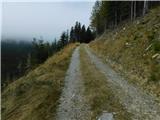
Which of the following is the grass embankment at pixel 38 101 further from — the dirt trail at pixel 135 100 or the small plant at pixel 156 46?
the small plant at pixel 156 46

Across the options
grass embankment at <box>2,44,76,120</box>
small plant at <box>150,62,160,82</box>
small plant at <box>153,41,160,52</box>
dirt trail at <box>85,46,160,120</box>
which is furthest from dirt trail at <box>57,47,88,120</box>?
small plant at <box>153,41,160,52</box>

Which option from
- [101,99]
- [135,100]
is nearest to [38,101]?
[101,99]

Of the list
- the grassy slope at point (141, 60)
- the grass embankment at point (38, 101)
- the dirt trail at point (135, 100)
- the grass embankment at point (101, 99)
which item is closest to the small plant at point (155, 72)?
the grassy slope at point (141, 60)

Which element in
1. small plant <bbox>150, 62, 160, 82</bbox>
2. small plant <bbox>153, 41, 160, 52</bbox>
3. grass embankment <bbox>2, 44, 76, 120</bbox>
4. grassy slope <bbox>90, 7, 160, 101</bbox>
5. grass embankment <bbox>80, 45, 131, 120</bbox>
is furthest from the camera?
small plant <bbox>153, 41, 160, 52</bbox>

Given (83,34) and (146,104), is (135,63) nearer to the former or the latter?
(146,104)

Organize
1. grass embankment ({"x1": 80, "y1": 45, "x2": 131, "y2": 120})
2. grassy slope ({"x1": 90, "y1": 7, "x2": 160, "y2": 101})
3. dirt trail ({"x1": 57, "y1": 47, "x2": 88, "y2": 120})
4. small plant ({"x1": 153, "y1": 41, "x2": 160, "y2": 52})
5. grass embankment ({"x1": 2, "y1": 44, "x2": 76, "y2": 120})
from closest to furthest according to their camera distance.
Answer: grass embankment ({"x1": 80, "y1": 45, "x2": 131, "y2": 120}) < dirt trail ({"x1": 57, "y1": 47, "x2": 88, "y2": 120}) < grass embankment ({"x1": 2, "y1": 44, "x2": 76, "y2": 120}) < grassy slope ({"x1": 90, "y1": 7, "x2": 160, "y2": 101}) < small plant ({"x1": 153, "y1": 41, "x2": 160, "y2": 52})

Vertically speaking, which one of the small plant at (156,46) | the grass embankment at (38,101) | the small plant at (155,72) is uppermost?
the small plant at (156,46)

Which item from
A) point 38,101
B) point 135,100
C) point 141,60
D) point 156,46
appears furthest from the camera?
point 141,60

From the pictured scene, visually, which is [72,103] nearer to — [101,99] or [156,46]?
[101,99]

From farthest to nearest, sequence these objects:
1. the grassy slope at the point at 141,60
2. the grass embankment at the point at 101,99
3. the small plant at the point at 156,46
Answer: the small plant at the point at 156,46 < the grassy slope at the point at 141,60 < the grass embankment at the point at 101,99

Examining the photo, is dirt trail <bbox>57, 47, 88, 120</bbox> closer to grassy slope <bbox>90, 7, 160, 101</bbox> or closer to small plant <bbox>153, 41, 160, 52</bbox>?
grassy slope <bbox>90, 7, 160, 101</bbox>

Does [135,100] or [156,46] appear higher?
[156,46]

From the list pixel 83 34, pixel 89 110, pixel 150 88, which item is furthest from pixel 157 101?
pixel 83 34

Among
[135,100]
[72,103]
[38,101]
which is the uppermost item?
[135,100]
